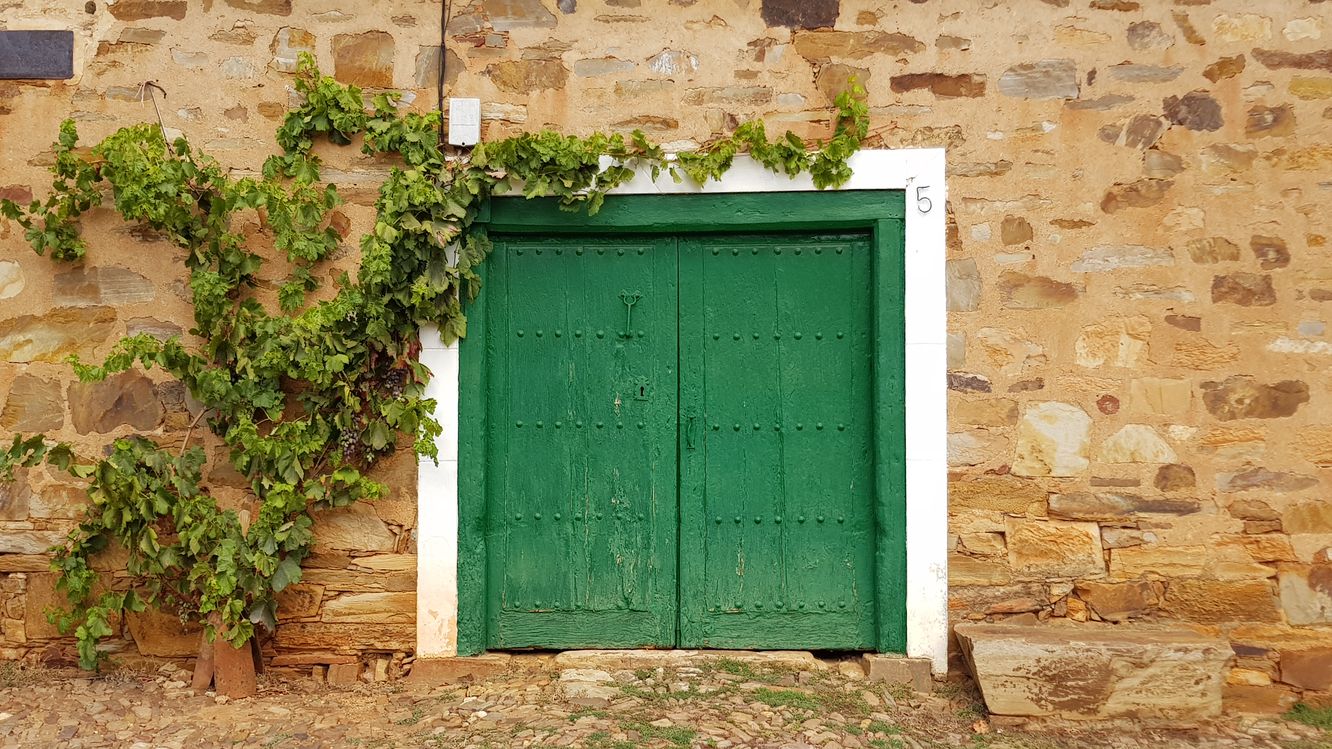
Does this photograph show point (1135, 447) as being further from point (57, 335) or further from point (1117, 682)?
point (57, 335)

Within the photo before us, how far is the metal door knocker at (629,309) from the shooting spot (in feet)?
12.3

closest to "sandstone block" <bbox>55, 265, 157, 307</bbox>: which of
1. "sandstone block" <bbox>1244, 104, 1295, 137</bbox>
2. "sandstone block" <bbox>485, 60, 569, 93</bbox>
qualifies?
"sandstone block" <bbox>485, 60, 569, 93</bbox>

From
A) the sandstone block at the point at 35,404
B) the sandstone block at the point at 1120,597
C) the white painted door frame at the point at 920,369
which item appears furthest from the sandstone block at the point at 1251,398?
the sandstone block at the point at 35,404

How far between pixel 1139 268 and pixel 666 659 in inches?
87.8

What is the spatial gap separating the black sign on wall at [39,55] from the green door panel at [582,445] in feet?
5.71

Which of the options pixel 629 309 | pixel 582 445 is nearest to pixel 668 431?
pixel 582 445

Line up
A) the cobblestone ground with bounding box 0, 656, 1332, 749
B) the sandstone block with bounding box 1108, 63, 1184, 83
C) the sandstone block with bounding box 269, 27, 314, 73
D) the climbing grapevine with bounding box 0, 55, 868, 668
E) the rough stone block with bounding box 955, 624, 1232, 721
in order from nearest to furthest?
1. the cobblestone ground with bounding box 0, 656, 1332, 749
2. the rough stone block with bounding box 955, 624, 1232, 721
3. the climbing grapevine with bounding box 0, 55, 868, 668
4. the sandstone block with bounding box 1108, 63, 1184, 83
5. the sandstone block with bounding box 269, 27, 314, 73

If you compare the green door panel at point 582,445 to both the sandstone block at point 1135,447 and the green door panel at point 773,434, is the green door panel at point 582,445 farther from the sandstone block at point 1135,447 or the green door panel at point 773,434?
the sandstone block at point 1135,447

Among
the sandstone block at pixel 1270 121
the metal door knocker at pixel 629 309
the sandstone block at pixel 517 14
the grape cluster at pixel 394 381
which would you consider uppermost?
the sandstone block at pixel 517 14

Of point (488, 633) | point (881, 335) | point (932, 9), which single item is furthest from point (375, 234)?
point (932, 9)

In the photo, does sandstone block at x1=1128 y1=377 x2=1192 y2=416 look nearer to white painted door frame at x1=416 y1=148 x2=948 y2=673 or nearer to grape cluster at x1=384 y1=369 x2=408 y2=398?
white painted door frame at x1=416 y1=148 x2=948 y2=673

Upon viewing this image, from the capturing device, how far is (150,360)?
3.42 meters

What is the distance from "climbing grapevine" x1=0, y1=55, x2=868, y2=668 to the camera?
348 cm

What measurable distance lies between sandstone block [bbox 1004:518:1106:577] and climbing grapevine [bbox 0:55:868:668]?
1448 millimetres
